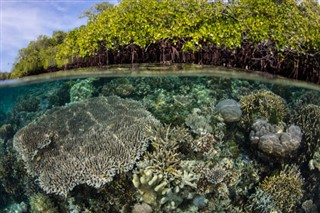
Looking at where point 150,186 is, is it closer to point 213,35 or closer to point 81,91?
point 81,91

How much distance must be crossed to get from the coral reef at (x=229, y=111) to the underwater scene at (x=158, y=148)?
0.03 metres

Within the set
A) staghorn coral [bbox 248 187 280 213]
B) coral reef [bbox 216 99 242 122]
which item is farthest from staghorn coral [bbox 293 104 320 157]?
staghorn coral [bbox 248 187 280 213]

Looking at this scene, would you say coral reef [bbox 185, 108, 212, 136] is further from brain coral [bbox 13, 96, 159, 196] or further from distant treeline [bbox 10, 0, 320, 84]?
distant treeline [bbox 10, 0, 320, 84]

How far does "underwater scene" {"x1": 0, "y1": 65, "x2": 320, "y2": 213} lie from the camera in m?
7.73

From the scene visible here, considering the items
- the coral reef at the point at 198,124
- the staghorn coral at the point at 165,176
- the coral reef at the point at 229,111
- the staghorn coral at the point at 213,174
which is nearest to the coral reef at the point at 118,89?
the coral reef at the point at 198,124

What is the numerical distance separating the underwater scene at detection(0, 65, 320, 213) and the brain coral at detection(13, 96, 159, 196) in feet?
0.08

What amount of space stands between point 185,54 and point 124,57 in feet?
9.24

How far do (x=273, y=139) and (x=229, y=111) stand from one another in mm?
1432

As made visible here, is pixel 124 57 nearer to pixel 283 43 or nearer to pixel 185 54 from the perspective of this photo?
pixel 185 54

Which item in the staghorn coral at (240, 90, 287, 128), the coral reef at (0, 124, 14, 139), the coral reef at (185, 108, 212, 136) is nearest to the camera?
the coral reef at (185, 108, 212, 136)

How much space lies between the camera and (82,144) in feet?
26.3

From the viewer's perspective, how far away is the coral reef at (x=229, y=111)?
31.6 ft

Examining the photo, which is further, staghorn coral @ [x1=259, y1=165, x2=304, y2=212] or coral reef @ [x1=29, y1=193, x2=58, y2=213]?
staghorn coral @ [x1=259, y1=165, x2=304, y2=212]

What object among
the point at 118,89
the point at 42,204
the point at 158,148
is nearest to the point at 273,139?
the point at 158,148
